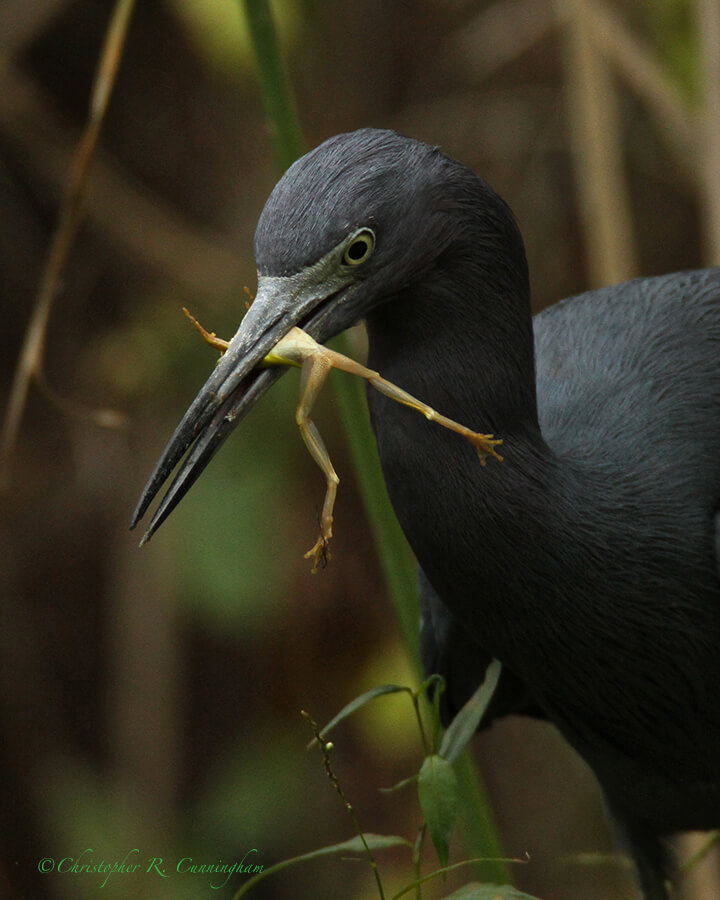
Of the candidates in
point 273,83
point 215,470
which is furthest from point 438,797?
point 215,470

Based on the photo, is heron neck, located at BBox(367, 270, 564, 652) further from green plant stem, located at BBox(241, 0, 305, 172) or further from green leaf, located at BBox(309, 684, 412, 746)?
green plant stem, located at BBox(241, 0, 305, 172)

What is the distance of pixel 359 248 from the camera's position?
1196mm

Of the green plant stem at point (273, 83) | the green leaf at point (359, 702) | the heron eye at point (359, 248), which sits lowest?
the green leaf at point (359, 702)

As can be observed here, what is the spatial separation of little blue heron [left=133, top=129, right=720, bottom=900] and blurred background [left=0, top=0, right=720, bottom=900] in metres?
1.43

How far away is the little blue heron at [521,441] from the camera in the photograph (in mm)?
1179

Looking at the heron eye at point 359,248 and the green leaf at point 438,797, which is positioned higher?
the heron eye at point 359,248

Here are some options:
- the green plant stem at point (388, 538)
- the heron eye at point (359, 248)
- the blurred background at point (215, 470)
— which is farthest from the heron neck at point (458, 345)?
the blurred background at point (215, 470)

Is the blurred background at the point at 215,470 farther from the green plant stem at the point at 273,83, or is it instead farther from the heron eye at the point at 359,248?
the heron eye at the point at 359,248

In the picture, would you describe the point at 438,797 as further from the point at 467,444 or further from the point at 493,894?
the point at 467,444

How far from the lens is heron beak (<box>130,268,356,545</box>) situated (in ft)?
3.82

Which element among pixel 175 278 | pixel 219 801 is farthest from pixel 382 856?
pixel 175 278

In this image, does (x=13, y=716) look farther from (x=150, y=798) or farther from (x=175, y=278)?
(x=175, y=278)

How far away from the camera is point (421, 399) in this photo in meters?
1.32

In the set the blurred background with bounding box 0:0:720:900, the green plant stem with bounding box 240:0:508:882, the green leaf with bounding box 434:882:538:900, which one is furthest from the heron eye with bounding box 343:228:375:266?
the blurred background with bounding box 0:0:720:900
